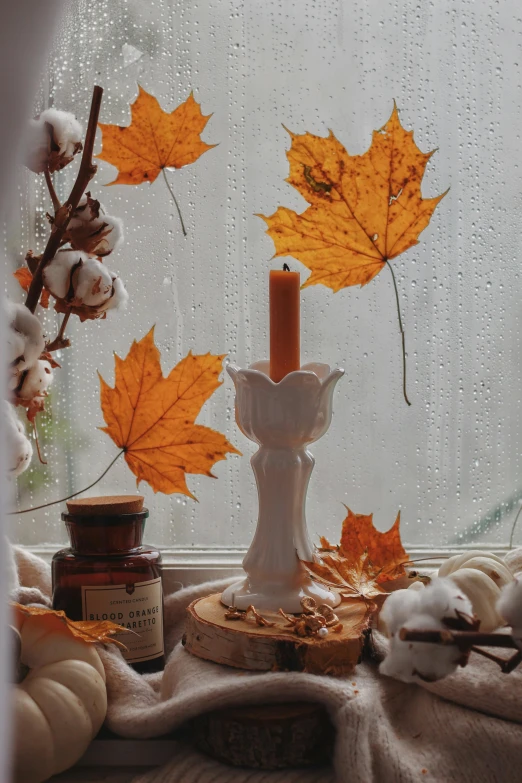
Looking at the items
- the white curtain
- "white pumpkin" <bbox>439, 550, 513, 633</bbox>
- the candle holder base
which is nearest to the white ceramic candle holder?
the candle holder base

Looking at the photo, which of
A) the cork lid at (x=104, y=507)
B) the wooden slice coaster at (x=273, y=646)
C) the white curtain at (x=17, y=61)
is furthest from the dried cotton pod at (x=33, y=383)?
the white curtain at (x=17, y=61)

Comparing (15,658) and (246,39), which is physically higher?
(246,39)

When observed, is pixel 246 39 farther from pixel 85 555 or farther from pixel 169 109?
pixel 85 555

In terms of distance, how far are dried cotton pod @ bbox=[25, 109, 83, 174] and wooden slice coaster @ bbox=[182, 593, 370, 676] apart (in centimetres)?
40

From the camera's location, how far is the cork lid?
2.24 ft

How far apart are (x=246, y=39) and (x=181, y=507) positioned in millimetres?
541

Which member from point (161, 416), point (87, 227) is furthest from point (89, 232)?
point (161, 416)

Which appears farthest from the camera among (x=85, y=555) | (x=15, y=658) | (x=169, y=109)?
(x=169, y=109)

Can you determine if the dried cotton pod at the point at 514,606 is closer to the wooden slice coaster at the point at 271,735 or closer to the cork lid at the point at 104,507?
the wooden slice coaster at the point at 271,735

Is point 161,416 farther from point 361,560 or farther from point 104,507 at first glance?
point 361,560

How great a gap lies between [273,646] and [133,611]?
0.17m

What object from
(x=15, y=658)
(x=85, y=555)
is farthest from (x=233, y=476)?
(x=15, y=658)

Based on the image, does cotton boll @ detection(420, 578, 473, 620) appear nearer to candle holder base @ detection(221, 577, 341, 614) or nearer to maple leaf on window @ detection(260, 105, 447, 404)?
candle holder base @ detection(221, 577, 341, 614)

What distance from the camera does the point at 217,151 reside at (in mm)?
876
